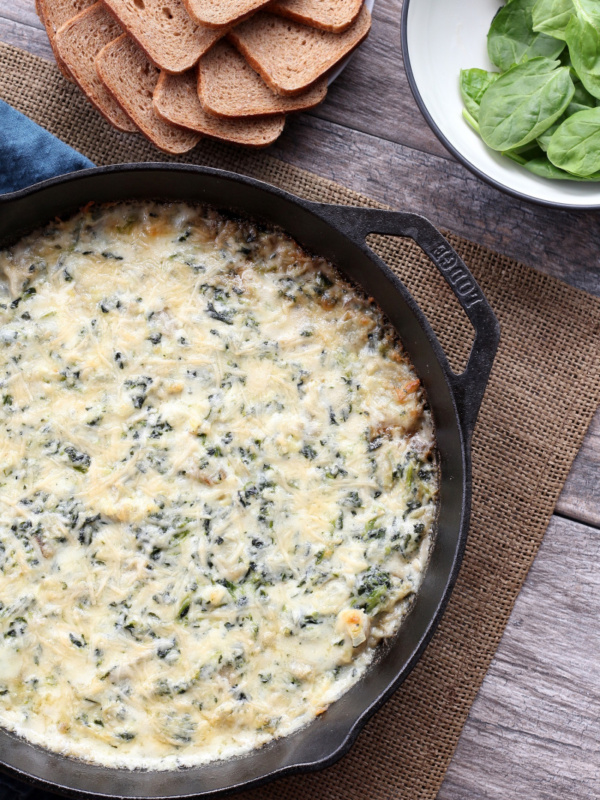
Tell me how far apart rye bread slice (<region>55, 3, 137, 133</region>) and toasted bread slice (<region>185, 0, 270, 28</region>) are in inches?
14.4

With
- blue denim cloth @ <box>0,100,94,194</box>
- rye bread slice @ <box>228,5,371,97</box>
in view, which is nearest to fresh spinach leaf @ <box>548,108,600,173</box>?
rye bread slice @ <box>228,5,371,97</box>

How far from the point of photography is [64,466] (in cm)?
233

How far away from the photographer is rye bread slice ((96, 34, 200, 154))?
99.8 inches

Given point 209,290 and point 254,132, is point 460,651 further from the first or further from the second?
point 254,132

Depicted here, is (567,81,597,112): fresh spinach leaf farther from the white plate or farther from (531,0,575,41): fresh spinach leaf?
the white plate

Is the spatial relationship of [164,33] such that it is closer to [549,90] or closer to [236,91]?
[236,91]

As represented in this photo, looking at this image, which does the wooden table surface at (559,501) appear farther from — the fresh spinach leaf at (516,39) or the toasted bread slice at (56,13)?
the fresh spinach leaf at (516,39)

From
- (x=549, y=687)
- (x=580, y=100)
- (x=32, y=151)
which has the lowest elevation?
(x=549, y=687)

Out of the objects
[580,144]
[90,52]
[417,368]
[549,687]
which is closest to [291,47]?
[90,52]

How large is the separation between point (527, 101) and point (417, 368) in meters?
0.96

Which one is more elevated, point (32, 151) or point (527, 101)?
point (527, 101)

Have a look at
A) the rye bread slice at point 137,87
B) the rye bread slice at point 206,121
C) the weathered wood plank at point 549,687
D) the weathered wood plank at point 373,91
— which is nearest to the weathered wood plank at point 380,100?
the weathered wood plank at point 373,91

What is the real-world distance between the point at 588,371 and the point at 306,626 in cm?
138

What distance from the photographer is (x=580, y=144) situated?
241 centimetres
